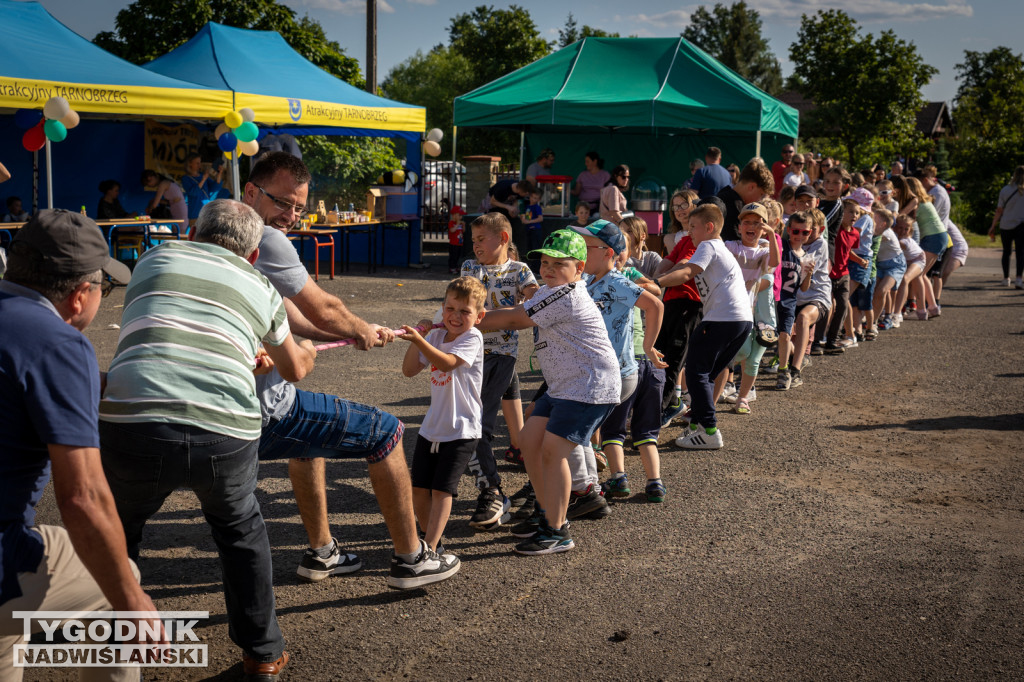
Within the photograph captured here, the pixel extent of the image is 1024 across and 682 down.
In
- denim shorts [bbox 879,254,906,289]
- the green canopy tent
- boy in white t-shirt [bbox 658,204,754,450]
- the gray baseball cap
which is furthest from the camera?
the green canopy tent

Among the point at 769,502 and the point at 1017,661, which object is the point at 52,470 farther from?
the point at 769,502

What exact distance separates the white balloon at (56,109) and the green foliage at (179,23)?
16.1m

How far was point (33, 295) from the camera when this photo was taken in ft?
8.11

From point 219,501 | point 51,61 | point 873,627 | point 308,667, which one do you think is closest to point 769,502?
point 873,627

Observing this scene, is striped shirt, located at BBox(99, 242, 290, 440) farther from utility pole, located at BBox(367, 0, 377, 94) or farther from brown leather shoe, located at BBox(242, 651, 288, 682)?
utility pole, located at BBox(367, 0, 377, 94)

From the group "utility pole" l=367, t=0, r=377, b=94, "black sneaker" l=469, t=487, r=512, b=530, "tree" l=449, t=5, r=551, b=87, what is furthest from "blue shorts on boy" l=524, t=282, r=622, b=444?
"tree" l=449, t=5, r=551, b=87

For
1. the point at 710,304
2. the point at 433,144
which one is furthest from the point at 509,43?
the point at 710,304

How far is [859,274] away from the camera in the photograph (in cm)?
1118

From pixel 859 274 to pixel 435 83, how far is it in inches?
2543

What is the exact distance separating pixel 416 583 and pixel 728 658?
1.40 metres

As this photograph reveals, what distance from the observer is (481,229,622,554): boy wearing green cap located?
15.3 ft

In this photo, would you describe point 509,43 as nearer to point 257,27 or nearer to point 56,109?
point 257,27

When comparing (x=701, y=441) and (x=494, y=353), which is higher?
(x=494, y=353)

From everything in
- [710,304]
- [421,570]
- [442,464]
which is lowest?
[421,570]
